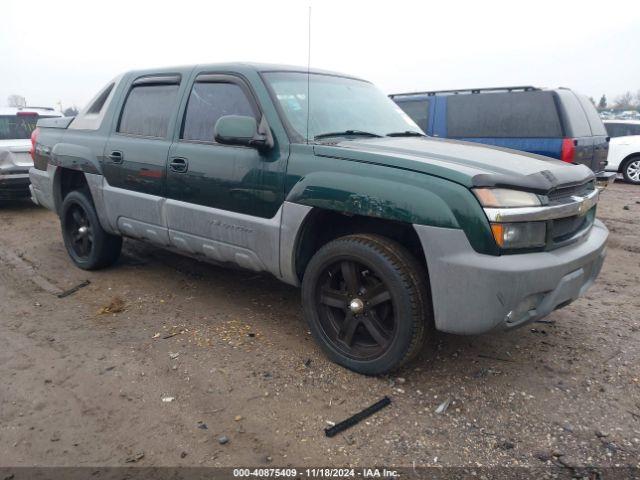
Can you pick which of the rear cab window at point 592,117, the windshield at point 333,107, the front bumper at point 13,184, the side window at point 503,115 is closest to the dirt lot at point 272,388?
the windshield at point 333,107

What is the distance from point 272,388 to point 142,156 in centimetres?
225

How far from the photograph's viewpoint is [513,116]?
7371 mm

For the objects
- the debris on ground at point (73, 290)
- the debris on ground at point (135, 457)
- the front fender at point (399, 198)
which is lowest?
the debris on ground at point (135, 457)

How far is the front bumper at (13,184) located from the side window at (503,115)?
21.7 feet

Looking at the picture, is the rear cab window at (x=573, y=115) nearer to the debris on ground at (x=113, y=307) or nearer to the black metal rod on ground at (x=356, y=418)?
the black metal rod on ground at (x=356, y=418)

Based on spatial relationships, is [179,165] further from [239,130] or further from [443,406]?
[443,406]

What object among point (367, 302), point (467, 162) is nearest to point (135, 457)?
point (367, 302)

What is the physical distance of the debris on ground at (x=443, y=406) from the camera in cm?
273

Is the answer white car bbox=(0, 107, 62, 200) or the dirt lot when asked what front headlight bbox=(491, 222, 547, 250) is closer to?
the dirt lot

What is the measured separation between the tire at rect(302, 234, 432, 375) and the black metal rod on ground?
22cm

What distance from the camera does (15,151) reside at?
779 cm

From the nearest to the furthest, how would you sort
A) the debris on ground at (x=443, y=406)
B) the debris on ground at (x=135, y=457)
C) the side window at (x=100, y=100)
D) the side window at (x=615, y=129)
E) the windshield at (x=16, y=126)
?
1. the debris on ground at (x=135, y=457)
2. the debris on ground at (x=443, y=406)
3. the side window at (x=100, y=100)
4. the windshield at (x=16, y=126)
5. the side window at (x=615, y=129)

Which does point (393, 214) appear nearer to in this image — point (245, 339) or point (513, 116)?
point (245, 339)

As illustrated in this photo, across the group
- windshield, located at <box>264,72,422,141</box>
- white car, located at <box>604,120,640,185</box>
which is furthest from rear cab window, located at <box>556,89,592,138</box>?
white car, located at <box>604,120,640,185</box>
